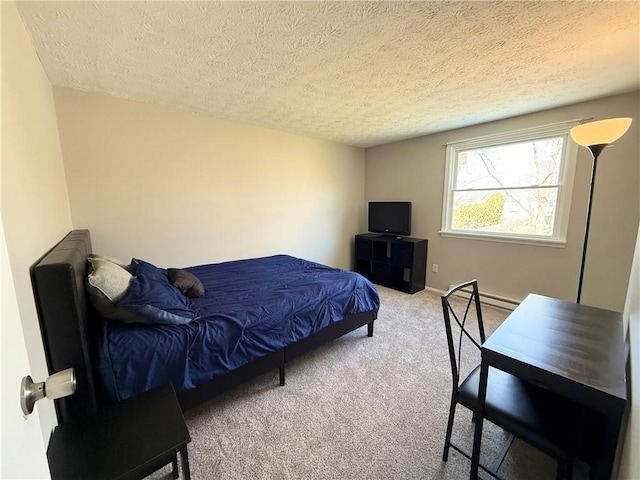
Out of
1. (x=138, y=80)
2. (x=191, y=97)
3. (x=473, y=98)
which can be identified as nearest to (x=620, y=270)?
(x=473, y=98)

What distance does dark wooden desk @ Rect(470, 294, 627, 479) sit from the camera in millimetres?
933

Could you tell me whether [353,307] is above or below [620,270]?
below

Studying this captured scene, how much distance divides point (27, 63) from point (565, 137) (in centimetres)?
442

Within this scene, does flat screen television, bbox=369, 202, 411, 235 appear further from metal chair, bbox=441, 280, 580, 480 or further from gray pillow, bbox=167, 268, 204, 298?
gray pillow, bbox=167, 268, 204, 298

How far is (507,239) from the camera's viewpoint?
3246 mm

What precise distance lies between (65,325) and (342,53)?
7.07 feet

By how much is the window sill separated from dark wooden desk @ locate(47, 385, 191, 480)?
143 inches

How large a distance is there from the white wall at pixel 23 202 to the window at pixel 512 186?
397cm

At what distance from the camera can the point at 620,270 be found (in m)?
2.57

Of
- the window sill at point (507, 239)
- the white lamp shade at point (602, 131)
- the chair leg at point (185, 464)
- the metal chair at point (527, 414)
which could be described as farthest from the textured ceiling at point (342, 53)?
the chair leg at point (185, 464)

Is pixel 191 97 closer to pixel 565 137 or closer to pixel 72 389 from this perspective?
pixel 72 389

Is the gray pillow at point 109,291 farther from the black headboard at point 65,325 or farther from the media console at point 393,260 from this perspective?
the media console at point 393,260

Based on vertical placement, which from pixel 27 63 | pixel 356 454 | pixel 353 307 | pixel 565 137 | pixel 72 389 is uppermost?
pixel 27 63

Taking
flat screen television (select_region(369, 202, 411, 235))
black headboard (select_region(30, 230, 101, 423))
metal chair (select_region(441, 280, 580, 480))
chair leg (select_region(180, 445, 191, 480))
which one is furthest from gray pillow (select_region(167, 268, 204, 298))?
flat screen television (select_region(369, 202, 411, 235))
